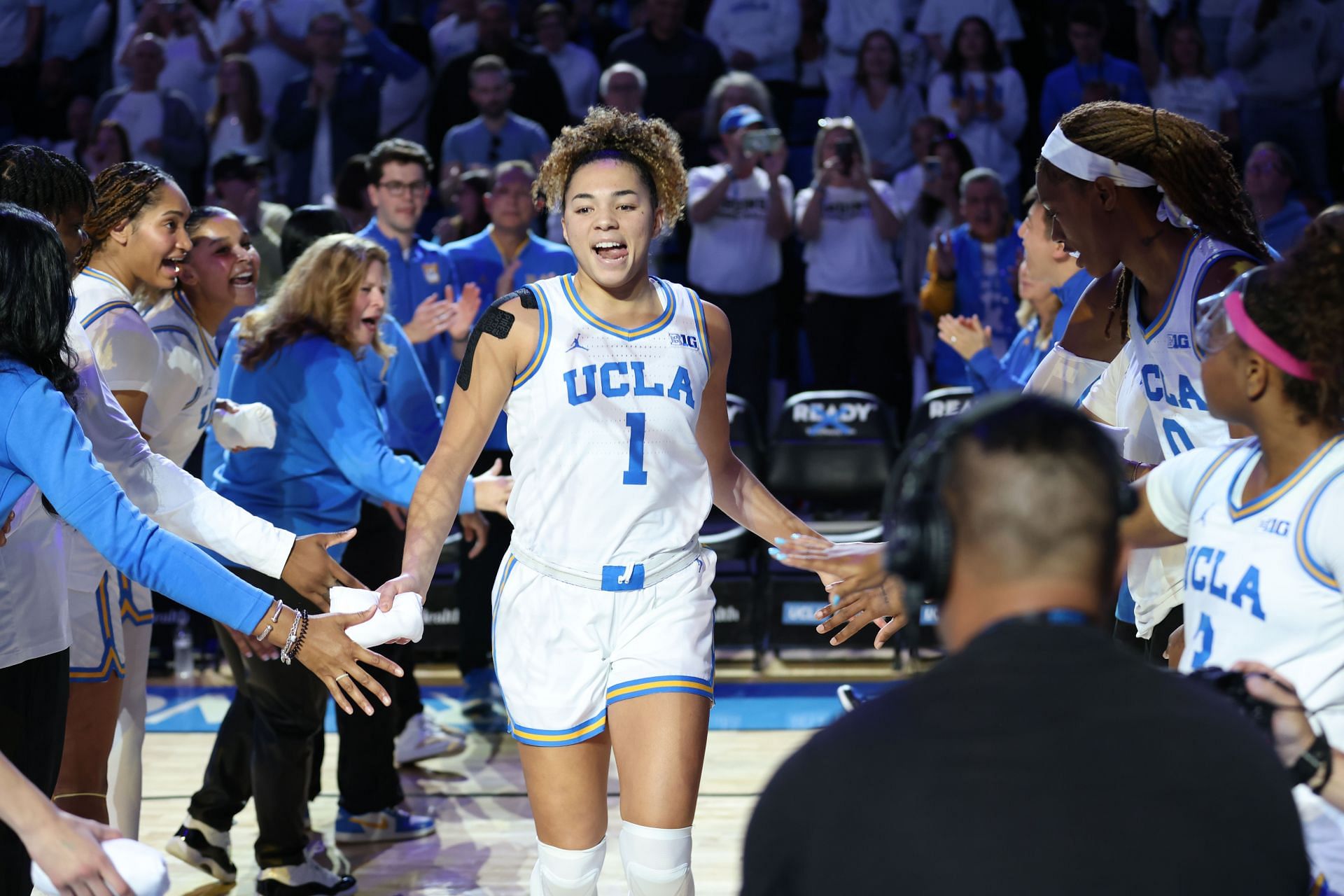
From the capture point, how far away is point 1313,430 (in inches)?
82.2

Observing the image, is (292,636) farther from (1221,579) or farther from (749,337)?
(749,337)

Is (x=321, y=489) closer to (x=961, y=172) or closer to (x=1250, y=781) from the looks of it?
(x=1250, y=781)


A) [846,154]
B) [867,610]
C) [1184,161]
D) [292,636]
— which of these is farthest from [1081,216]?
[846,154]

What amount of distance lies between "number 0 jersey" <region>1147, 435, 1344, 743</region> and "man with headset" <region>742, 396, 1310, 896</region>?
0.71 metres

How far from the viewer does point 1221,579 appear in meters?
2.14

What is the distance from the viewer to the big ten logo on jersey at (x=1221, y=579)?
82.4 inches

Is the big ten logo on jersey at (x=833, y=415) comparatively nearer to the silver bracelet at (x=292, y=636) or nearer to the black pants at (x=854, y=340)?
the black pants at (x=854, y=340)

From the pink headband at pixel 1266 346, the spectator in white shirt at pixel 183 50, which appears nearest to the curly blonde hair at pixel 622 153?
the pink headband at pixel 1266 346

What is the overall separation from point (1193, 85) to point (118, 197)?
670cm

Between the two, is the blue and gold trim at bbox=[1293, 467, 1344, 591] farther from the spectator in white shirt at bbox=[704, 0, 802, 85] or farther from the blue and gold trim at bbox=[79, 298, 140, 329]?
the spectator in white shirt at bbox=[704, 0, 802, 85]

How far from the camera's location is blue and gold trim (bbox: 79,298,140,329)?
3.52 metres

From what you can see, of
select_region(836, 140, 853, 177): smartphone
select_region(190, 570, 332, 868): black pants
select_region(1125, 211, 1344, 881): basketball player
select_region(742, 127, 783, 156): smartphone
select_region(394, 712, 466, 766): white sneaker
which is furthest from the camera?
select_region(836, 140, 853, 177): smartphone

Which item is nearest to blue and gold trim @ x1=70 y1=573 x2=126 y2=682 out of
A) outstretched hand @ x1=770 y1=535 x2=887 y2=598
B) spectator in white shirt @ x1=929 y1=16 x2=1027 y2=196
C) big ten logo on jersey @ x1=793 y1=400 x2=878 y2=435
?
outstretched hand @ x1=770 y1=535 x2=887 y2=598

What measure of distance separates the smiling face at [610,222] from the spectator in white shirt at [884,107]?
5.57m
